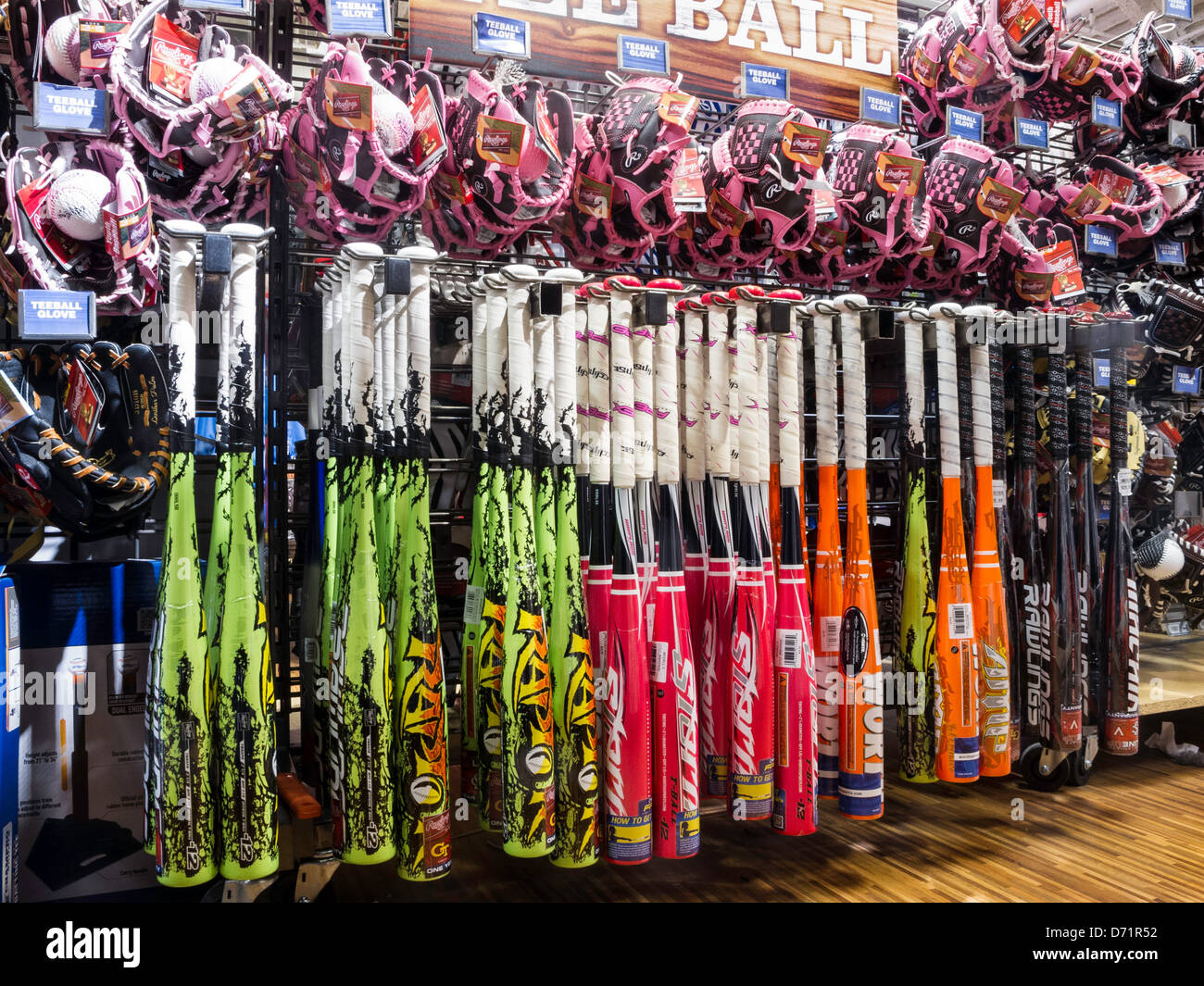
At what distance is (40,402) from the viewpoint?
4.92 feet

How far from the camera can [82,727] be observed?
4.83 ft

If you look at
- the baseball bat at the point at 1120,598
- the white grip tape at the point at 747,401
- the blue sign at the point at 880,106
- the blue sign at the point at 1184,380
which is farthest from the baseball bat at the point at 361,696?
the blue sign at the point at 1184,380

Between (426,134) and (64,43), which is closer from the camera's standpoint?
(64,43)

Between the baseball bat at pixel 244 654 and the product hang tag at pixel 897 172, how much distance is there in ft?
4.69

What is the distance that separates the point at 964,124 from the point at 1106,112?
1.68 feet

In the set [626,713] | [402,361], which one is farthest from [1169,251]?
[402,361]

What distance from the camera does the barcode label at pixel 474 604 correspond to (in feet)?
4.86

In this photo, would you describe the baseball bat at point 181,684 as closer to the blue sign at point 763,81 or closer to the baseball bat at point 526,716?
the baseball bat at point 526,716

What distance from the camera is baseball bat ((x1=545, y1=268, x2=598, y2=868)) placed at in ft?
4.57

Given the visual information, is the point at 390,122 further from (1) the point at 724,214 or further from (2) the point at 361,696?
(2) the point at 361,696

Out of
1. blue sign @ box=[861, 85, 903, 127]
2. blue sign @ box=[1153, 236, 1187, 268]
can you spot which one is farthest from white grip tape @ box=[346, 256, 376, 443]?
blue sign @ box=[1153, 236, 1187, 268]

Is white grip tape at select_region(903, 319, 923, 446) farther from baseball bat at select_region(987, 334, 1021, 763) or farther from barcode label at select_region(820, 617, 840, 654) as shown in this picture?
barcode label at select_region(820, 617, 840, 654)
